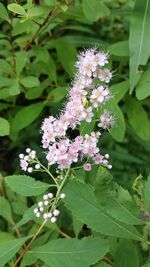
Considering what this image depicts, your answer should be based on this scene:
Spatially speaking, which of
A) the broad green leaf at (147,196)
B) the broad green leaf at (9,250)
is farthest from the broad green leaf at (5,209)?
the broad green leaf at (147,196)

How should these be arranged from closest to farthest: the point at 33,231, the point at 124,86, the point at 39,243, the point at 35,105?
the point at 39,243, the point at 33,231, the point at 124,86, the point at 35,105

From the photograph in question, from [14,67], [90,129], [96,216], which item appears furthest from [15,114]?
[96,216]

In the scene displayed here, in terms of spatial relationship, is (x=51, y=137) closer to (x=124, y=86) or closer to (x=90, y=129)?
(x=90, y=129)

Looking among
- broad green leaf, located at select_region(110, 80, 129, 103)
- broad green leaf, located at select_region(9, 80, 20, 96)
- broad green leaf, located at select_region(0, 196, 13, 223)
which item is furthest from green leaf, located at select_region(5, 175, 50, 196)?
broad green leaf, located at select_region(110, 80, 129, 103)

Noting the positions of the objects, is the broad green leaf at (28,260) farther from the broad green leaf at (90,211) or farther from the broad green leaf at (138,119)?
the broad green leaf at (138,119)

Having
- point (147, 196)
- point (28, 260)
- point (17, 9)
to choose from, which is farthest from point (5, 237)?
point (17, 9)

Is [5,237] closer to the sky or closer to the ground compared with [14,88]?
closer to the ground

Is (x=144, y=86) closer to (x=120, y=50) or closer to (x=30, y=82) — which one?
(x=120, y=50)
